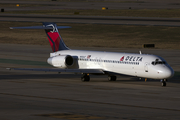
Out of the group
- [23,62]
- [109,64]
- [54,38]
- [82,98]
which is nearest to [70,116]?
[82,98]

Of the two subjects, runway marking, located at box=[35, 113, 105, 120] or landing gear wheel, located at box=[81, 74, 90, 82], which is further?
landing gear wheel, located at box=[81, 74, 90, 82]

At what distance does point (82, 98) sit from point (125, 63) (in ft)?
28.7

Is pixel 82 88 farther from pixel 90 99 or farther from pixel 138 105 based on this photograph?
pixel 138 105

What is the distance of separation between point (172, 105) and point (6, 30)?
7692 cm

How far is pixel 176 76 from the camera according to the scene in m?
46.1

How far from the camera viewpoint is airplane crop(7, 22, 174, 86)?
124 feet

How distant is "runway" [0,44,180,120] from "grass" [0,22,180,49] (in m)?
34.2

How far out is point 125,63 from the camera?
39344 millimetres

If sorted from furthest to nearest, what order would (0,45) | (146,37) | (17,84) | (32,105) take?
(146,37)
(0,45)
(17,84)
(32,105)

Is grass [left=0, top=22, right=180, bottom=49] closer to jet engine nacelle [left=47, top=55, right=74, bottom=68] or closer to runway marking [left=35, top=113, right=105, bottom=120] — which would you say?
jet engine nacelle [left=47, top=55, right=74, bottom=68]

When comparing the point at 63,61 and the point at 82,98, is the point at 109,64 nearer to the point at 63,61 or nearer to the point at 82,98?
the point at 63,61

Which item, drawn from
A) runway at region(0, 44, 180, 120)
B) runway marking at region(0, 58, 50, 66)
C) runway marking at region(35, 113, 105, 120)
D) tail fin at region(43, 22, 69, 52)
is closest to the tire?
runway at region(0, 44, 180, 120)

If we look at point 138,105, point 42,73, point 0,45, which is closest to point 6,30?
point 0,45

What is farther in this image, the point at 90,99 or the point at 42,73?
the point at 42,73
